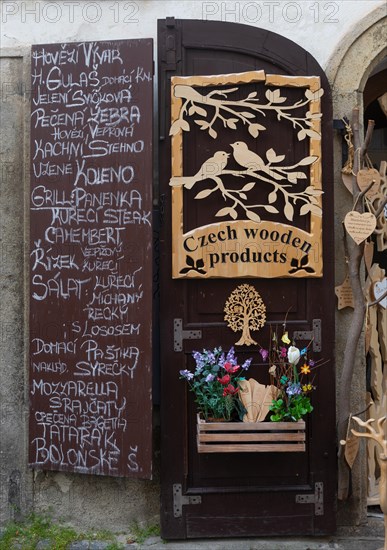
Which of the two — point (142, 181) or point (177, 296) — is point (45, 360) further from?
point (142, 181)

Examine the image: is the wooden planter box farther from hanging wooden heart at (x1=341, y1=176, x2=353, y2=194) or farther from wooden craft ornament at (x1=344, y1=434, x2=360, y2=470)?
hanging wooden heart at (x1=341, y1=176, x2=353, y2=194)

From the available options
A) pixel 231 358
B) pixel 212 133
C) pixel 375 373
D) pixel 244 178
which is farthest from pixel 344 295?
pixel 212 133

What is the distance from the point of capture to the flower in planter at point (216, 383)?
4531 mm

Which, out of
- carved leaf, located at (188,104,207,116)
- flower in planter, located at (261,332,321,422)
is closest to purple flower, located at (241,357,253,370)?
flower in planter, located at (261,332,321,422)

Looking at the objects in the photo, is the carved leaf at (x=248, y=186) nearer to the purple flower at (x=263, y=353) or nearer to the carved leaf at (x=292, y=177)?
the carved leaf at (x=292, y=177)

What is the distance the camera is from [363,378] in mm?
4898

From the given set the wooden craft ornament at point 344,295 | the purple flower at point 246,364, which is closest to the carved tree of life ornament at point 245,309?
the purple flower at point 246,364

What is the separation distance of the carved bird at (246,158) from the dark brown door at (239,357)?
0.66 ft

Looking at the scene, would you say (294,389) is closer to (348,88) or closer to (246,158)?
(246,158)

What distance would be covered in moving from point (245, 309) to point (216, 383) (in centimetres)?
53

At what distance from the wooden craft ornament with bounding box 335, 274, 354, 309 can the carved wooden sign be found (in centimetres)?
23

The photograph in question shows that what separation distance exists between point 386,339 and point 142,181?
2208 millimetres

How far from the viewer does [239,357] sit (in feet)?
15.7

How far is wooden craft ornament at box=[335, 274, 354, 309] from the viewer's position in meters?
4.86
